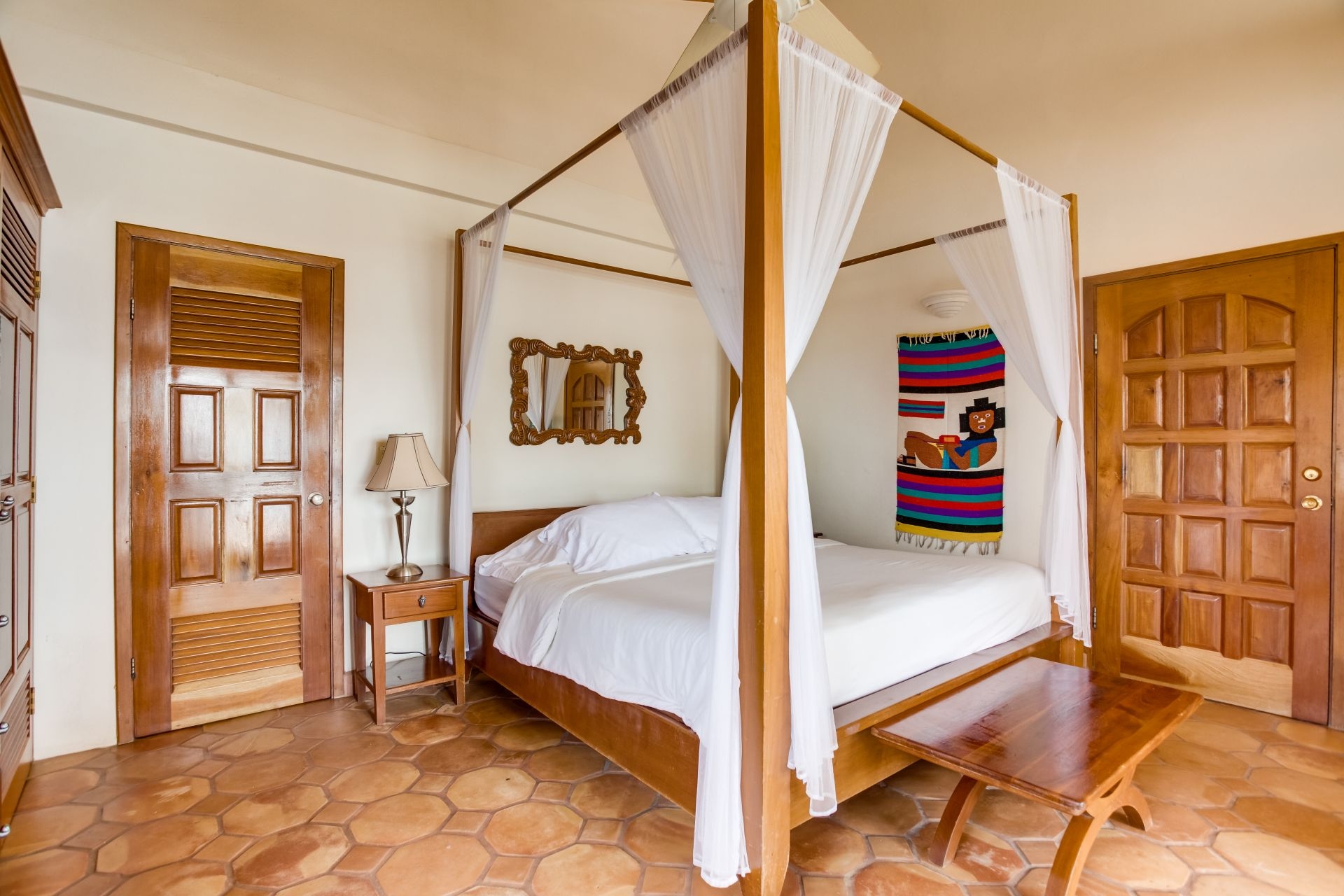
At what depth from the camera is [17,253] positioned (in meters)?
2.07

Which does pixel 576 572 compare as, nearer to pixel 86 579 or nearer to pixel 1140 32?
pixel 86 579

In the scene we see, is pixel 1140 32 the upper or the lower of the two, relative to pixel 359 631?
upper

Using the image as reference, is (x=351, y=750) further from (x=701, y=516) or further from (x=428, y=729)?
(x=701, y=516)

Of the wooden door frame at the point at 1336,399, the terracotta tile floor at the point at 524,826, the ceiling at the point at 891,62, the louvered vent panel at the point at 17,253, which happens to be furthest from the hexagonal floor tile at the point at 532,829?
the wooden door frame at the point at 1336,399

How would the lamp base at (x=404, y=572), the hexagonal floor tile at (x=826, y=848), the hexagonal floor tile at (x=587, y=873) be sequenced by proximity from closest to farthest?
the hexagonal floor tile at (x=587, y=873) → the hexagonal floor tile at (x=826, y=848) → the lamp base at (x=404, y=572)

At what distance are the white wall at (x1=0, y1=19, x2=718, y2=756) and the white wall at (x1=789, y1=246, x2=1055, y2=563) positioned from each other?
1602 mm

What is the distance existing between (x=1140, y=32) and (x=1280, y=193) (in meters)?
0.94

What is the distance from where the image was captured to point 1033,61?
3.16 metres

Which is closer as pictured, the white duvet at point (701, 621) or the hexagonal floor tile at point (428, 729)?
the white duvet at point (701, 621)

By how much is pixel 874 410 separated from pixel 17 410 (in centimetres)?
407

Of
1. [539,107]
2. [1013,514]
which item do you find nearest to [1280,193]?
[1013,514]

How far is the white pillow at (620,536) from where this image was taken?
3068mm

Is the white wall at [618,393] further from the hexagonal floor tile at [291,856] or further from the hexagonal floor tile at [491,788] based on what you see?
the hexagonal floor tile at [291,856]

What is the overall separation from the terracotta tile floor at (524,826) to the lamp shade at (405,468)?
1056mm
